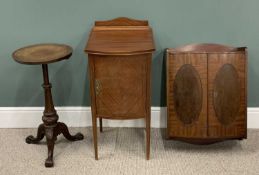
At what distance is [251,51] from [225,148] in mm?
673

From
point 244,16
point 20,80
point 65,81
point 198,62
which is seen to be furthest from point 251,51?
point 20,80

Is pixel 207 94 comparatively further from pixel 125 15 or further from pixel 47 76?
pixel 47 76

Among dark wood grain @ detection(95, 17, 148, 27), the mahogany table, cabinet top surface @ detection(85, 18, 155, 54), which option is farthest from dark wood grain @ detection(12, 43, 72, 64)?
dark wood grain @ detection(95, 17, 148, 27)

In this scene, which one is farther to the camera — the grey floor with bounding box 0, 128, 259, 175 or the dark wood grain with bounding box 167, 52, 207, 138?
the dark wood grain with bounding box 167, 52, 207, 138

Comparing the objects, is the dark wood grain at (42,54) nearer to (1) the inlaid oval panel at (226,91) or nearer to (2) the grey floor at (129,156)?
(2) the grey floor at (129,156)

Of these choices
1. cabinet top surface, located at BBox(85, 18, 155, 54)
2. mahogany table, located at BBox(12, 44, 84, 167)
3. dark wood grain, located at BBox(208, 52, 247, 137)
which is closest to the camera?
cabinet top surface, located at BBox(85, 18, 155, 54)

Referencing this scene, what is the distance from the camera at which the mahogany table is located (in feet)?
7.79

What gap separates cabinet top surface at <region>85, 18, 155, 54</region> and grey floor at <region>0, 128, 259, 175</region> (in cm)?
73

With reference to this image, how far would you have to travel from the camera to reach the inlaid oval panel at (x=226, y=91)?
8.46 feet

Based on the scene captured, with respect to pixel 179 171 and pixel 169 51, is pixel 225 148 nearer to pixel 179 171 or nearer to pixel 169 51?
pixel 179 171

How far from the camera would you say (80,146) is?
275cm

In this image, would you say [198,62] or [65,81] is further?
[65,81]

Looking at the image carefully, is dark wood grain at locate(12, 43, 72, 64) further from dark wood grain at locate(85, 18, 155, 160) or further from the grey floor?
the grey floor

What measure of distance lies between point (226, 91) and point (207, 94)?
0.39ft
